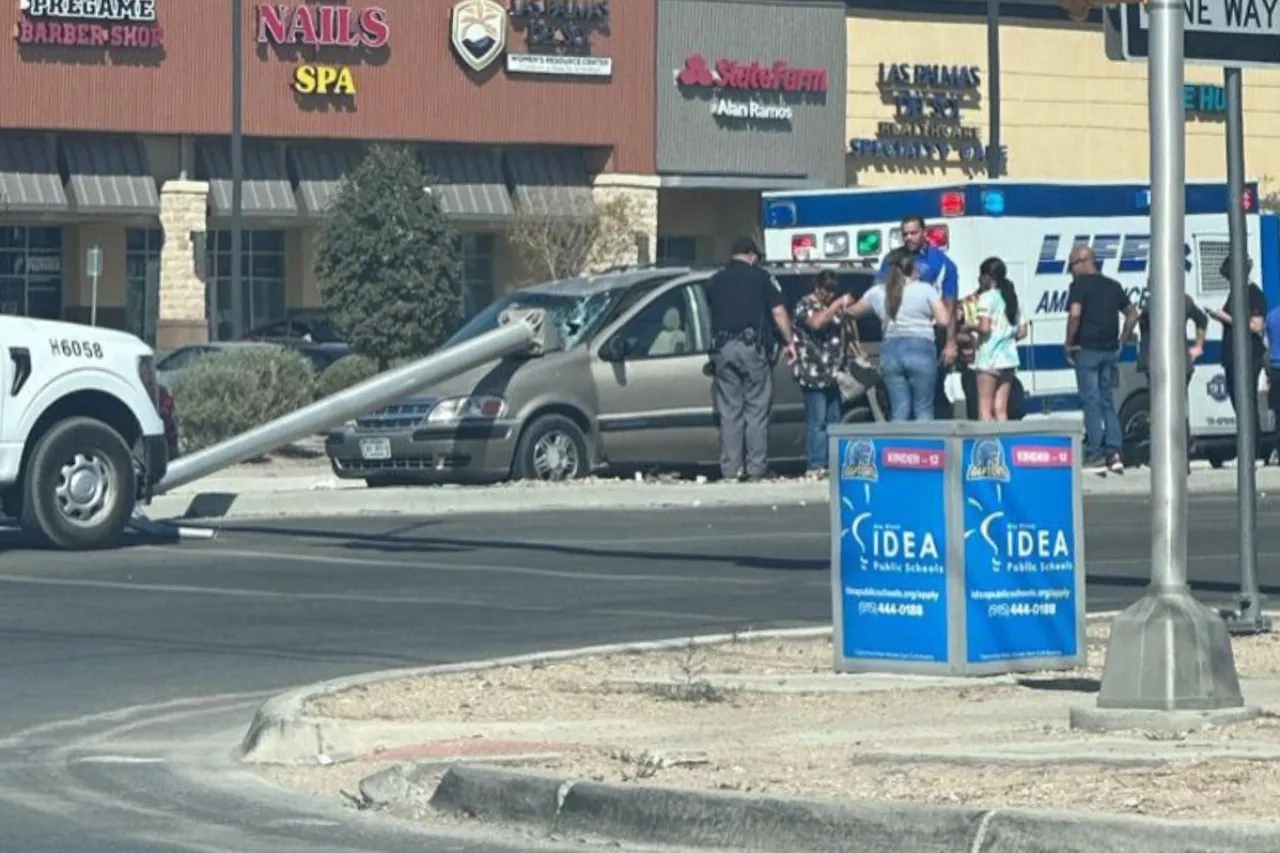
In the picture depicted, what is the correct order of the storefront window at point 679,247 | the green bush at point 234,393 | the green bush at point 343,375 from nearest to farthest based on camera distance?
the green bush at point 234,393 < the green bush at point 343,375 < the storefront window at point 679,247

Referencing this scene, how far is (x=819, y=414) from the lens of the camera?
2277 centimetres

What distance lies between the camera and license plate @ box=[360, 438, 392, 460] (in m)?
22.8

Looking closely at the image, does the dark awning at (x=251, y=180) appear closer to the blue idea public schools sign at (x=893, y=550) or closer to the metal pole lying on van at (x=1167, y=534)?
the blue idea public schools sign at (x=893, y=550)

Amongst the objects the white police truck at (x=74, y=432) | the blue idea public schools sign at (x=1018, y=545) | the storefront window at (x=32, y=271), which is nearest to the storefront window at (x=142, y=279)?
the storefront window at (x=32, y=271)

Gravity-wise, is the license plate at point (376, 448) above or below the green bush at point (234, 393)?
below

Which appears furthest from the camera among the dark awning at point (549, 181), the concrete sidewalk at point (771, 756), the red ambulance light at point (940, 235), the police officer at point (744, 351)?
the dark awning at point (549, 181)

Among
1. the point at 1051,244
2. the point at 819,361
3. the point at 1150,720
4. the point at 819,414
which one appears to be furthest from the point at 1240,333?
Result: the point at 1051,244

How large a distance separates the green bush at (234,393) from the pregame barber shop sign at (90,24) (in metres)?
28.4

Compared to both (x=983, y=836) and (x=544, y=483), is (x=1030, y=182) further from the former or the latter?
(x=983, y=836)

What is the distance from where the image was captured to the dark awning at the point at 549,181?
6469 centimetres

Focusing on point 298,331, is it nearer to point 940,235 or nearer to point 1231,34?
point 940,235

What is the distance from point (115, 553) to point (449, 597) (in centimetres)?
345

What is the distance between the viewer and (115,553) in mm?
18000

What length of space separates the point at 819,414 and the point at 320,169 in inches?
1626
